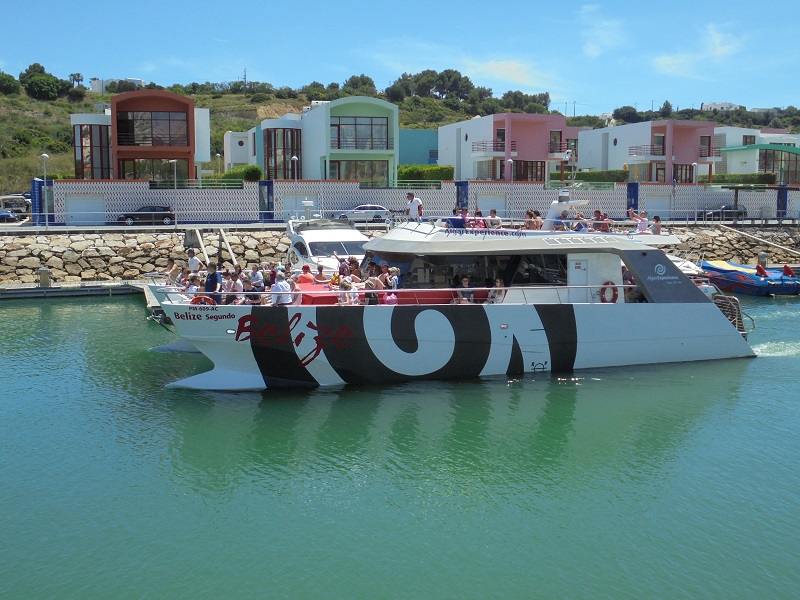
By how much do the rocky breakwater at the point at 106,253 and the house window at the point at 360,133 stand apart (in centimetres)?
1525

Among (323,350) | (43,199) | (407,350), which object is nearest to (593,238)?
(407,350)

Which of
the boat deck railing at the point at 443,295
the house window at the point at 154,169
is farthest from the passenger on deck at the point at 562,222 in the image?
the house window at the point at 154,169

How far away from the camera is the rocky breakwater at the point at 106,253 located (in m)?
32.8

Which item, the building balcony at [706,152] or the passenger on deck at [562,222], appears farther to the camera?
the building balcony at [706,152]

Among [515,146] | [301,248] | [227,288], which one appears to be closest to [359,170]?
[515,146]

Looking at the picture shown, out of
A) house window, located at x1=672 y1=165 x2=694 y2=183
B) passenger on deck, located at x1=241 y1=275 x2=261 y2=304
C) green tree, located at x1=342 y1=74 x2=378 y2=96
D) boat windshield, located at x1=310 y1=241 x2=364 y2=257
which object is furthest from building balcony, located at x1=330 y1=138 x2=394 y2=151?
green tree, located at x1=342 y1=74 x2=378 y2=96

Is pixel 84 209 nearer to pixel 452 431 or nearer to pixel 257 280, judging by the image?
pixel 257 280

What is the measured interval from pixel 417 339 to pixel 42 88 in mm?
90202

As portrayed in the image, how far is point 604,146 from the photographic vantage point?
212ft

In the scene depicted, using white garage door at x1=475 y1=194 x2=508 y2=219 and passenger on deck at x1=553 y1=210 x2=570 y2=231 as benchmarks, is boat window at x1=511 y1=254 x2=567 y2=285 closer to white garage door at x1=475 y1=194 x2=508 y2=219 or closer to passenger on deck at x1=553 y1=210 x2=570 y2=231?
passenger on deck at x1=553 y1=210 x2=570 y2=231

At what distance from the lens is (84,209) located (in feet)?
127

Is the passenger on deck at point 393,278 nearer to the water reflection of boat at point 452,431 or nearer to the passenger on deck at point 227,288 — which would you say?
the water reflection of boat at point 452,431

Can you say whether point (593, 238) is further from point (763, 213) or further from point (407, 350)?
point (763, 213)

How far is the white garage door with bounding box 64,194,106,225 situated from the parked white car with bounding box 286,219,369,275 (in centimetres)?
1723
